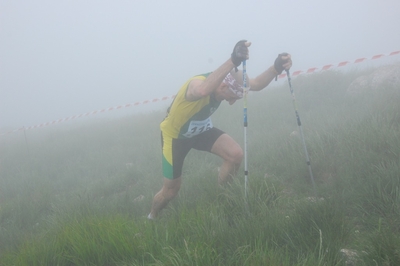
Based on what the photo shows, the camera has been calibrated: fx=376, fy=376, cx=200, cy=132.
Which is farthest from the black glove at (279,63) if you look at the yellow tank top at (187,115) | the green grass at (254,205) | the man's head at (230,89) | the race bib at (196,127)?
the green grass at (254,205)

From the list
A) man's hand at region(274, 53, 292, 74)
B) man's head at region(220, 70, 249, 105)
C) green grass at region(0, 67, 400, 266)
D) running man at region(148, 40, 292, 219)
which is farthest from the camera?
man's hand at region(274, 53, 292, 74)

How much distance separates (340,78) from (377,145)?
6.08 meters

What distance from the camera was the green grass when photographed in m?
2.83

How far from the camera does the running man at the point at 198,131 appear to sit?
4.32 m

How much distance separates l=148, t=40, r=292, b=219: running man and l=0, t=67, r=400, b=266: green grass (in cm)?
23

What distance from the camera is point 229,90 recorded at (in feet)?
13.8

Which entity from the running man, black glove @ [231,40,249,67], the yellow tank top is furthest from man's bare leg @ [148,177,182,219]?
black glove @ [231,40,249,67]

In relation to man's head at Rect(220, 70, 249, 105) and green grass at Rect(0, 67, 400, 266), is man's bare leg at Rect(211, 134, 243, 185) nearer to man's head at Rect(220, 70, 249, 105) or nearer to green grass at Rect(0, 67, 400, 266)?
green grass at Rect(0, 67, 400, 266)

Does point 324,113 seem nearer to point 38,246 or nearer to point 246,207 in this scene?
point 246,207

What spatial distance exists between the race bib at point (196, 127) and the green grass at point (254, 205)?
2.14ft

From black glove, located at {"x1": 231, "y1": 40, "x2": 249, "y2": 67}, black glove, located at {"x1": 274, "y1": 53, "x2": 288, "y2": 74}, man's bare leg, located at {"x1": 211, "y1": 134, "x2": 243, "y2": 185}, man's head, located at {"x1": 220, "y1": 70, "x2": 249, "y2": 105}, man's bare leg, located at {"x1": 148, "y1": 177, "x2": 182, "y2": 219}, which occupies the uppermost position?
black glove, located at {"x1": 231, "y1": 40, "x2": 249, "y2": 67}

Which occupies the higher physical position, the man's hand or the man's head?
the man's hand

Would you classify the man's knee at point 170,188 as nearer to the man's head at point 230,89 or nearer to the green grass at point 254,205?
the green grass at point 254,205

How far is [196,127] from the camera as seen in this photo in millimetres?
4637
